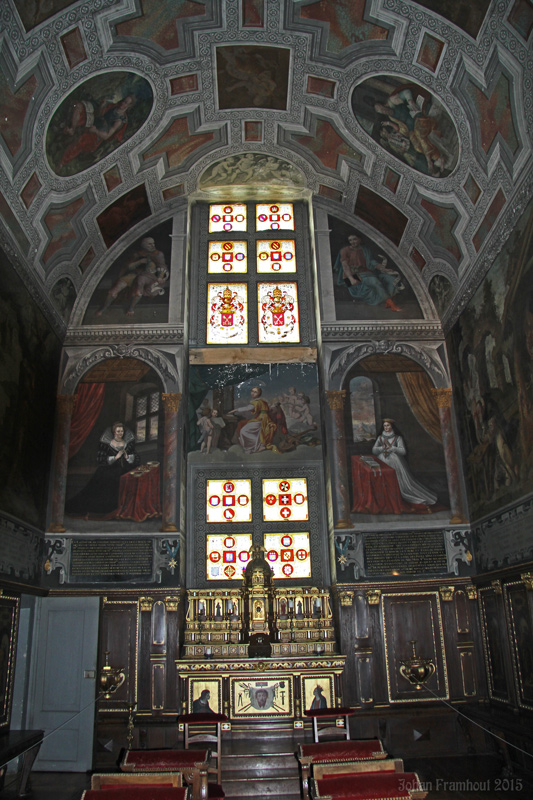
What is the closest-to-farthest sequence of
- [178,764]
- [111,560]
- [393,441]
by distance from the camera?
1. [178,764]
2. [111,560]
3. [393,441]

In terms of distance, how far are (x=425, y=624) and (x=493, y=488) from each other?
312 centimetres

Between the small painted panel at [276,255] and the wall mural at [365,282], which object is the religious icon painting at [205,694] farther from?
the small painted panel at [276,255]

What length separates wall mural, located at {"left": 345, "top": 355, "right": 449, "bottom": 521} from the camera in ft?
45.3

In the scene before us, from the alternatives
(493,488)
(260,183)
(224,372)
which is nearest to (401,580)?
(493,488)

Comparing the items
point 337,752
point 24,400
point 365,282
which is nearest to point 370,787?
point 337,752

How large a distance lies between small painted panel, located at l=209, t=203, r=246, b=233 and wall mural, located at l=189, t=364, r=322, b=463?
4118 millimetres

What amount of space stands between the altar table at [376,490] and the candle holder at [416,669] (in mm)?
2750

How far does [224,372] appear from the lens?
597 inches

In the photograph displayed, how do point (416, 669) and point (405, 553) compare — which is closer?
point (416, 669)

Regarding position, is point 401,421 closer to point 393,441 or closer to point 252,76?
point 393,441

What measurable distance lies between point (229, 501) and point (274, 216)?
7.80 m

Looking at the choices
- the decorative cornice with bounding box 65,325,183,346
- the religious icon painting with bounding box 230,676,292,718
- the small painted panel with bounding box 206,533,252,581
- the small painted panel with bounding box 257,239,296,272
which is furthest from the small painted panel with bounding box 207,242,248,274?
the religious icon painting with bounding box 230,676,292,718

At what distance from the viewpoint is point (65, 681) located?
1111cm

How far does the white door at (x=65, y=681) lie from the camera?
10586 mm
